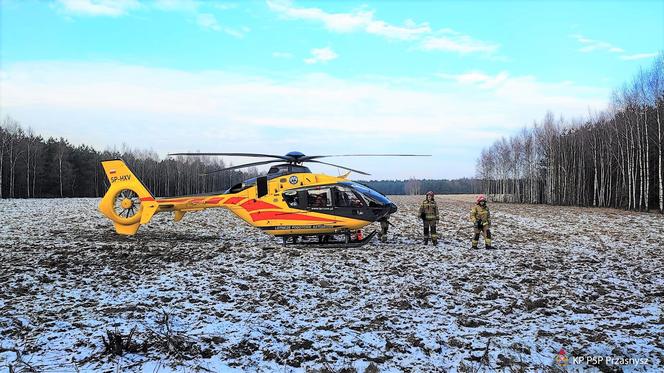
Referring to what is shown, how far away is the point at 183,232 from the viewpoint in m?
16.2

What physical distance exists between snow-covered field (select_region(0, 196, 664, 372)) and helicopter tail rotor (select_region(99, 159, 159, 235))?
3.83 ft

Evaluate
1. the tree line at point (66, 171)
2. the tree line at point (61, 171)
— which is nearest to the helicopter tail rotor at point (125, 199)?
the tree line at point (66, 171)

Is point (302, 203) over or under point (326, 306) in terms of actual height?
over

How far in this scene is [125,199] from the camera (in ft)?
45.5

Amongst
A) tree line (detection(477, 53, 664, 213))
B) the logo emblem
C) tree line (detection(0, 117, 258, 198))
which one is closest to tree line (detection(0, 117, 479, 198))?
tree line (detection(0, 117, 258, 198))

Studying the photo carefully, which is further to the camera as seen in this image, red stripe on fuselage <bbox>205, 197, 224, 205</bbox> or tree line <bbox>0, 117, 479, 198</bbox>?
tree line <bbox>0, 117, 479, 198</bbox>

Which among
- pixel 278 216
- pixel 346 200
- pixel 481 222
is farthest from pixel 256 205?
pixel 481 222

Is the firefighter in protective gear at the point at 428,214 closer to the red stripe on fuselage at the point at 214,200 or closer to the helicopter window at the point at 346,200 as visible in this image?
the helicopter window at the point at 346,200

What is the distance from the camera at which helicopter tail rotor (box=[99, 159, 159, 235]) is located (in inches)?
533

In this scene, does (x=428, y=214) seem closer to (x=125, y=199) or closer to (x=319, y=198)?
(x=319, y=198)

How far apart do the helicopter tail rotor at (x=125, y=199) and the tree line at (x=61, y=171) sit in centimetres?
3932

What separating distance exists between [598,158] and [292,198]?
41092 mm

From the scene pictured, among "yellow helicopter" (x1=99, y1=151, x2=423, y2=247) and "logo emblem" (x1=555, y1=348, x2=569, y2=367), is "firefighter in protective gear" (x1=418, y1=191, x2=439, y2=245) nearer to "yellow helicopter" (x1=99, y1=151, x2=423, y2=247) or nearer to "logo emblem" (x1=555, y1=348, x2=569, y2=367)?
"yellow helicopter" (x1=99, y1=151, x2=423, y2=247)

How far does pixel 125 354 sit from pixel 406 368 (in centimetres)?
348
